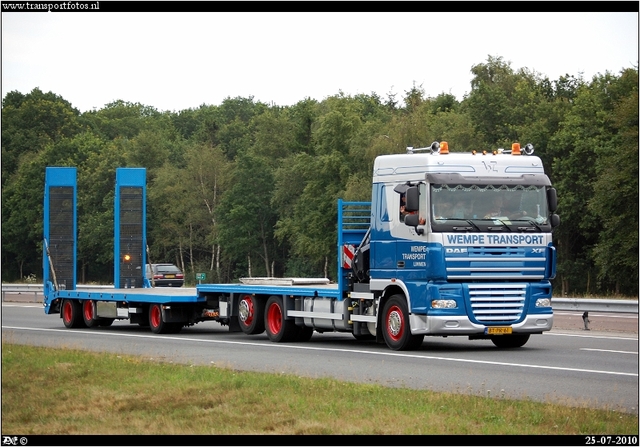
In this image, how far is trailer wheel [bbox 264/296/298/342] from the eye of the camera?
73.8ft

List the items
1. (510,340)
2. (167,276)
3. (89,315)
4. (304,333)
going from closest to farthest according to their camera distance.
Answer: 1. (510,340)
2. (304,333)
3. (89,315)
4. (167,276)

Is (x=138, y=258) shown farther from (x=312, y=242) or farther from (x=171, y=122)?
(x=171, y=122)

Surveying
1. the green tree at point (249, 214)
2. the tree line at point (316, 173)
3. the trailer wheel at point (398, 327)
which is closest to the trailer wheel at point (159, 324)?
the trailer wheel at point (398, 327)

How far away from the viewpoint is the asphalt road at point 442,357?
47.0ft

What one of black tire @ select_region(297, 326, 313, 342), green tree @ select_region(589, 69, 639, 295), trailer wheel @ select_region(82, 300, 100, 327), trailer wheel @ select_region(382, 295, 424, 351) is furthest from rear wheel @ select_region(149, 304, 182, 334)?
green tree @ select_region(589, 69, 639, 295)

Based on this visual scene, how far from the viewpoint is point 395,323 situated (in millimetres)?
19906

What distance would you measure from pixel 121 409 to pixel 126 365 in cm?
434

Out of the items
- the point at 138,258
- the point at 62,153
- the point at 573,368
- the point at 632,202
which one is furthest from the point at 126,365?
the point at 62,153

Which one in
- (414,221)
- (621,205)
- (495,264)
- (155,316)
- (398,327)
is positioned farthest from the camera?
(621,205)

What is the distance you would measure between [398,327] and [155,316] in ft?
25.9

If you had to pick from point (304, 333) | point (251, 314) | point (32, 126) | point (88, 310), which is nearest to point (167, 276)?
point (88, 310)

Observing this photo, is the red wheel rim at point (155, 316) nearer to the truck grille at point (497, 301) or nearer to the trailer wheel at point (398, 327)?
the trailer wheel at point (398, 327)

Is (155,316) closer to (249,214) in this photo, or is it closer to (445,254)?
(445,254)

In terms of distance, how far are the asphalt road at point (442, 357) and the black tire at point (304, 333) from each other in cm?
24
